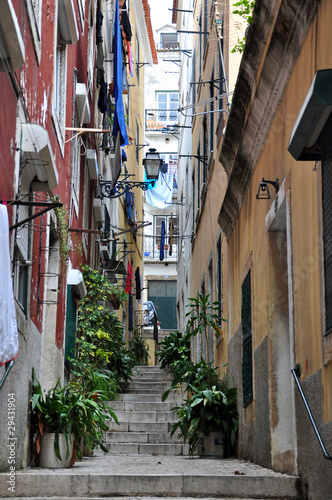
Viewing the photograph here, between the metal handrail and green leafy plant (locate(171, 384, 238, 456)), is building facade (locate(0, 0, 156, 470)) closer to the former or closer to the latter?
green leafy plant (locate(171, 384, 238, 456))

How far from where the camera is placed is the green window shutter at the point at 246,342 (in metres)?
9.41

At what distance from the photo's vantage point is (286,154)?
23.7 feet

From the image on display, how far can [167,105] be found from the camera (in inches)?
1741

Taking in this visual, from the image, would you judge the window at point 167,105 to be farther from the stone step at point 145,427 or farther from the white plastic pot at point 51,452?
the white plastic pot at point 51,452

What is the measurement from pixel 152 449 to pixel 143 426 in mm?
1424

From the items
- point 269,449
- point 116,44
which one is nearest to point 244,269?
point 269,449

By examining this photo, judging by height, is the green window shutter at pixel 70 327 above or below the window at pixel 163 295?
below

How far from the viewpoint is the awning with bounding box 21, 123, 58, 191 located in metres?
7.33

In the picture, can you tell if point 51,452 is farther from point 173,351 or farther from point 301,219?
point 173,351

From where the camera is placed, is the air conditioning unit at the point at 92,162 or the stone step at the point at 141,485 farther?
the air conditioning unit at the point at 92,162

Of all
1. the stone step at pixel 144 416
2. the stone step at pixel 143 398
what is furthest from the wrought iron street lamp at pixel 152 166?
the stone step at pixel 144 416

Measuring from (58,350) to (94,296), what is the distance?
423cm

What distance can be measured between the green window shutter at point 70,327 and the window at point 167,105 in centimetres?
3049

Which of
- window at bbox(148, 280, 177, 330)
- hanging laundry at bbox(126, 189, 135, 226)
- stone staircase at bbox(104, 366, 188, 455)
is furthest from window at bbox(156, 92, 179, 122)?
stone staircase at bbox(104, 366, 188, 455)
